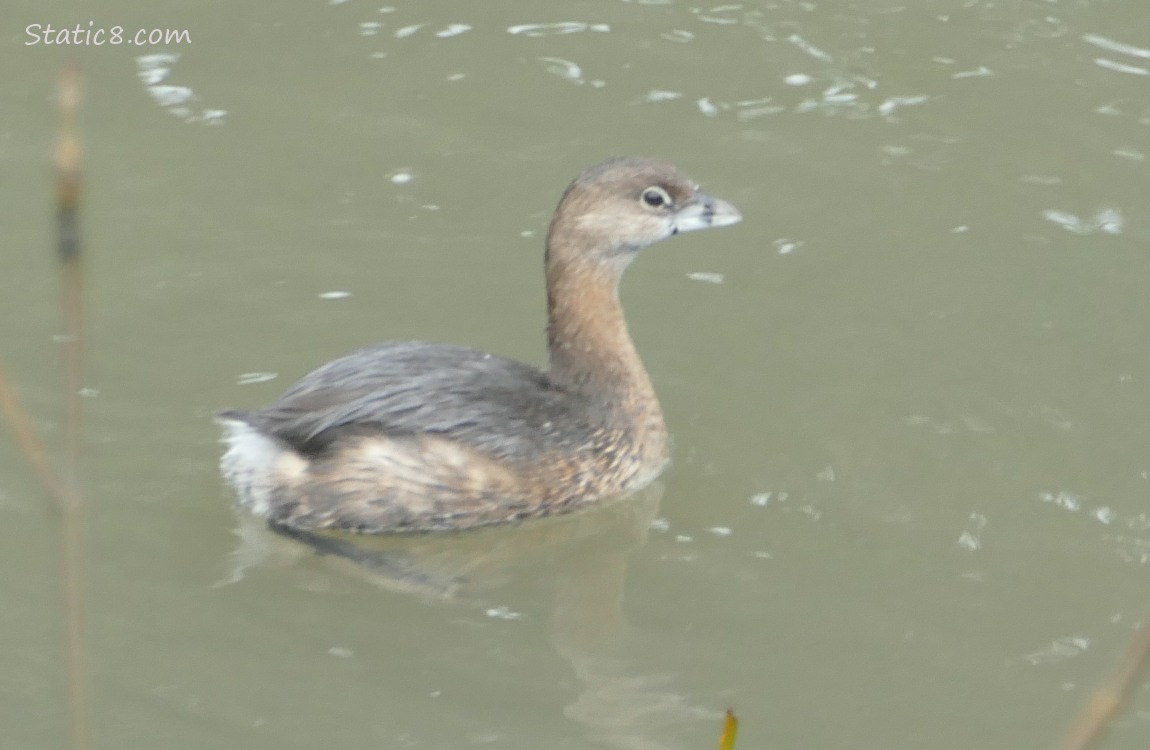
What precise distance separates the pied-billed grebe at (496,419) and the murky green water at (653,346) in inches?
6.7

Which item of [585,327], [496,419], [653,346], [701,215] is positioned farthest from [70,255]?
[653,346]

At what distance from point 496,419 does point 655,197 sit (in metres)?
1.03

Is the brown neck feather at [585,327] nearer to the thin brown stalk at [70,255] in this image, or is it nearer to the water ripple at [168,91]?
the water ripple at [168,91]

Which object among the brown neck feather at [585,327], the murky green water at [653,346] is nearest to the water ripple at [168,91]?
the murky green water at [653,346]

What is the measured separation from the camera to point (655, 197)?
236 inches

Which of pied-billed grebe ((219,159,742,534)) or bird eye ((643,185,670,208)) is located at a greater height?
bird eye ((643,185,670,208))

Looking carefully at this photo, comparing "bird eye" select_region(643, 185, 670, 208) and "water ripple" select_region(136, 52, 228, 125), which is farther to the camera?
"water ripple" select_region(136, 52, 228, 125)

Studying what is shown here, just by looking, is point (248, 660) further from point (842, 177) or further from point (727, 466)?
point (842, 177)

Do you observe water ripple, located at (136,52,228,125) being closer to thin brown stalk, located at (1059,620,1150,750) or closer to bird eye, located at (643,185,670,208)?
bird eye, located at (643,185,670,208)

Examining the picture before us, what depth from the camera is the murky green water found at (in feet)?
15.4

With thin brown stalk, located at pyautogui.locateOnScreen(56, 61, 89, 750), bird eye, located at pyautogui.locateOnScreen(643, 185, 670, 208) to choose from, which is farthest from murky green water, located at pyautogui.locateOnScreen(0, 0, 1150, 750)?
thin brown stalk, located at pyautogui.locateOnScreen(56, 61, 89, 750)

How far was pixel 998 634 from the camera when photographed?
4.96 meters

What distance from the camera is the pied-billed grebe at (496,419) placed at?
212 inches

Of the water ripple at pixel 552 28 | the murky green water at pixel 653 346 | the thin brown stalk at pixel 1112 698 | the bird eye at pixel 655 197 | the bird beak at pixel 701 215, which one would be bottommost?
the murky green water at pixel 653 346
